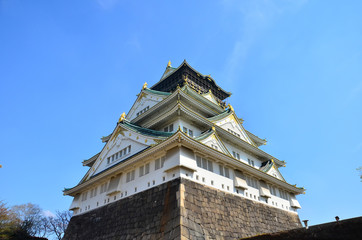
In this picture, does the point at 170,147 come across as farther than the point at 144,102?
No

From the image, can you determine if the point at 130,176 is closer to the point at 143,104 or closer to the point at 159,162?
the point at 159,162

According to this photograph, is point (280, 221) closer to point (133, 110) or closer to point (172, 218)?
point (172, 218)

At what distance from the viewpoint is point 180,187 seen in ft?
50.1

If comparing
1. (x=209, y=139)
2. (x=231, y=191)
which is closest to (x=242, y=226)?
(x=231, y=191)

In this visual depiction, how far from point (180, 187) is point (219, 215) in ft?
12.8

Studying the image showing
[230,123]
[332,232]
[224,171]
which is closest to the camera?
[332,232]

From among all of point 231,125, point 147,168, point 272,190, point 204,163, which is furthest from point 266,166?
point 147,168

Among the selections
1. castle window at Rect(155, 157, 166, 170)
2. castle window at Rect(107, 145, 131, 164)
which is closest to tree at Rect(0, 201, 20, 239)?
castle window at Rect(107, 145, 131, 164)

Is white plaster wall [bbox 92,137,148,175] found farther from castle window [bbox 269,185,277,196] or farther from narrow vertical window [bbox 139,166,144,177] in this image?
castle window [bbox 269,185,277,196]

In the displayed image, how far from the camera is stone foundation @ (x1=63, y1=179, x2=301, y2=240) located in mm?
14445

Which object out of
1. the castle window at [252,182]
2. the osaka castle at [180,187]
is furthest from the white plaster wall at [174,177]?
the castle window at [252,182]

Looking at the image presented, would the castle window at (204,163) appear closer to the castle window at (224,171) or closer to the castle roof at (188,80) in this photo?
the castle window at (224,171)

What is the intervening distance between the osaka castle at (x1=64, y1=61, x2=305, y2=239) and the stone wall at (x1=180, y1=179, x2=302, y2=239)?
66mm

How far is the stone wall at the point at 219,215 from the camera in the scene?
14539 millimetres
